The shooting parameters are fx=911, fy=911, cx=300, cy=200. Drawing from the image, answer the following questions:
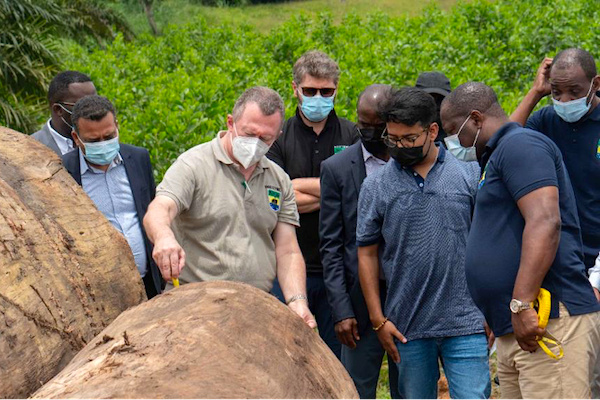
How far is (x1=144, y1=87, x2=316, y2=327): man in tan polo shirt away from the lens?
417 centimetres

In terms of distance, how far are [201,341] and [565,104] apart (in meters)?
2.82

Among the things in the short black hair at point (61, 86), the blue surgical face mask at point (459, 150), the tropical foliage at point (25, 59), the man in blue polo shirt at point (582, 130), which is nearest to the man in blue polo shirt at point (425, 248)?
the blue surgical face mask at point (459, 150)

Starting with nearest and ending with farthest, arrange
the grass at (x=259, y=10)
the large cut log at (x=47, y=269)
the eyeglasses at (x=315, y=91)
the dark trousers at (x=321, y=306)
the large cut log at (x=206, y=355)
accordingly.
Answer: the large cut log at (x=206, y=355) < the large cut log at (x=47, y=269) < the dark trousers at (x=321, y=306) < the eyeglasses at (x=315, y=91) < the grass at (x=259, y=10)

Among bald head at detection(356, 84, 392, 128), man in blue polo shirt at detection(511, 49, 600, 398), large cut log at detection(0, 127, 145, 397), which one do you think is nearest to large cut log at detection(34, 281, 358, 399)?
large cut log at detection(0, 127, 145, 397)

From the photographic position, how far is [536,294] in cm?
374

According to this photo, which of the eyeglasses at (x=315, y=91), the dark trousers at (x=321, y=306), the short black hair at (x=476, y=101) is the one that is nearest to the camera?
the short black hair at (x=476, y=101)

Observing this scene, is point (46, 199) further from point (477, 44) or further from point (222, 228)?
point (477, 44)

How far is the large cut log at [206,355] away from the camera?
257cm

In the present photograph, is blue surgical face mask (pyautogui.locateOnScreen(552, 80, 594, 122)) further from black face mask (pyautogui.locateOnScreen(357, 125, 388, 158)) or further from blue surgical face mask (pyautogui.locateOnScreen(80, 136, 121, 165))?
blue surgical face mask (pyautogui.locateOnScreen(80, 136, 121, 165))

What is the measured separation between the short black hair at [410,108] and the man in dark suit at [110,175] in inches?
57.3

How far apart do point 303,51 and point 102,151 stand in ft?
42.8

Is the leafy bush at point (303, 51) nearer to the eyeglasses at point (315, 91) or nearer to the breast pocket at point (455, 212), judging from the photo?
the eyeglasses at point (315, 91)

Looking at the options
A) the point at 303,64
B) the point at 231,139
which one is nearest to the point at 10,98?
the point at 303,64

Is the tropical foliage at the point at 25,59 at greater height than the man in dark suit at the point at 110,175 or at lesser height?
lesser
